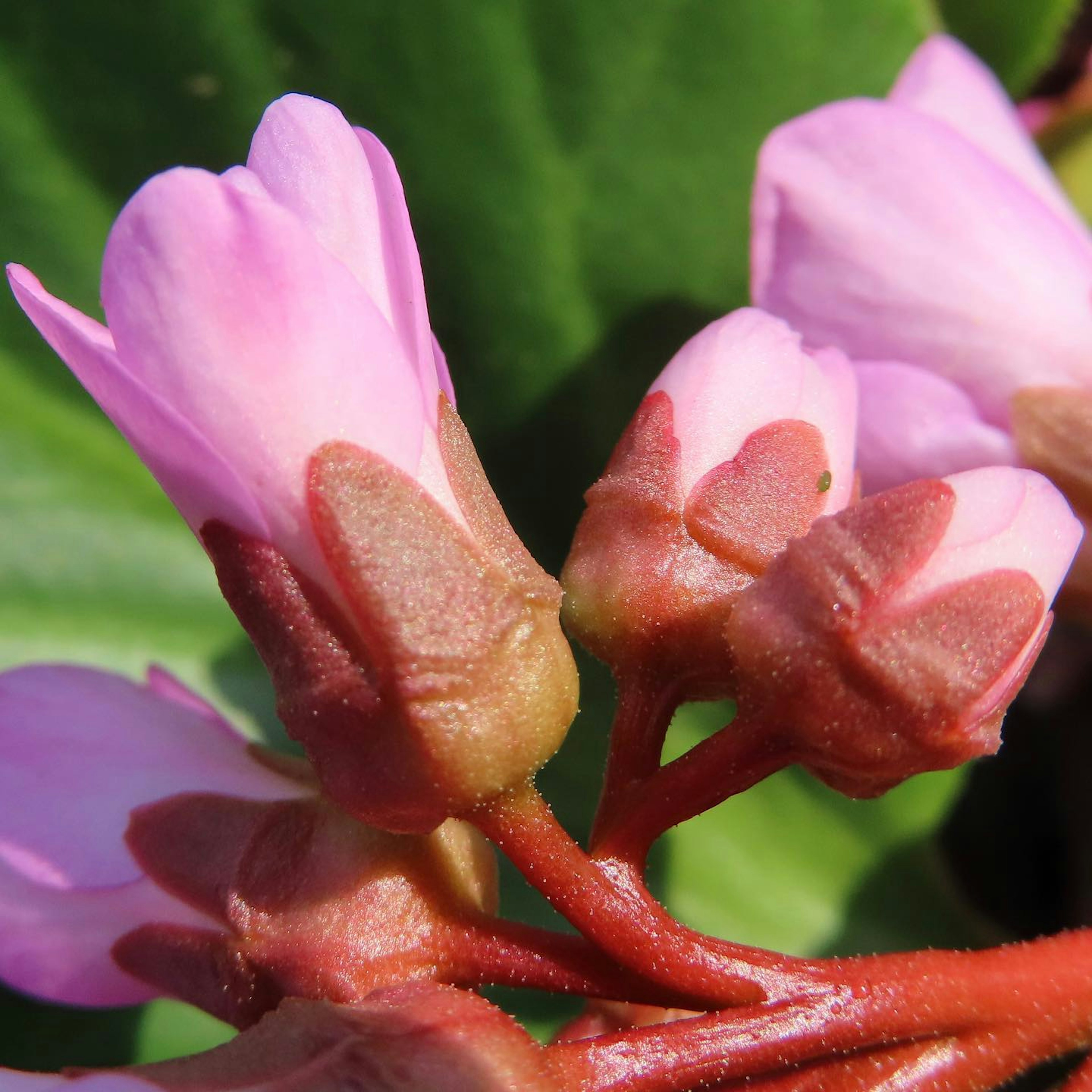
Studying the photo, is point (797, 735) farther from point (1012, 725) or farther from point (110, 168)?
point (1012, 725)

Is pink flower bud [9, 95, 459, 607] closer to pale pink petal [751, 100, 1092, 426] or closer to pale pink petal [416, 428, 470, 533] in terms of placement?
pale pink petal [416, 428, 470, 533]

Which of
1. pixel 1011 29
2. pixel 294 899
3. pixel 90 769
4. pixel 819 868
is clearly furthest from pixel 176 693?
pixel 1011 29

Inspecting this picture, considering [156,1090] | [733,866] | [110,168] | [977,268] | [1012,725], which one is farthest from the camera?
[1012,725]

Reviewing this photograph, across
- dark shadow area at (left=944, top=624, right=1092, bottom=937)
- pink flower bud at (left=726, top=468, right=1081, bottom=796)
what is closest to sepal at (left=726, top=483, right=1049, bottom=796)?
pink flower bud at (left=726, top=468, right=1081, bottom=796)

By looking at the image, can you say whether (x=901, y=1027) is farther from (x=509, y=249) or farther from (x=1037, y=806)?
(x=1037, y=806)

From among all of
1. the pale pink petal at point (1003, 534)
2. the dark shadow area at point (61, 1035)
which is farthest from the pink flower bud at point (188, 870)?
the dark shadow area at point (61, 1035)

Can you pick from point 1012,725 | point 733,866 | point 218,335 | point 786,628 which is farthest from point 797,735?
point 1012,725

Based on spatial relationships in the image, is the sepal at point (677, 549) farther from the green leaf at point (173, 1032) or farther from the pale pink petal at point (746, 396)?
the green leaf at point (173, 1032)
